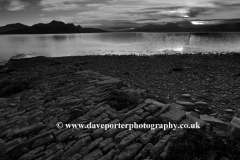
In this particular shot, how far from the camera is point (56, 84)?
10875 millimetres

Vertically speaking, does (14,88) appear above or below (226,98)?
above

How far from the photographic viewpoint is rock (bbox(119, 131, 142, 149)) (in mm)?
5051

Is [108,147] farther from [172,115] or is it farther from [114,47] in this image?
[114,47]

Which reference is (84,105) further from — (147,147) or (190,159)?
(190,159)

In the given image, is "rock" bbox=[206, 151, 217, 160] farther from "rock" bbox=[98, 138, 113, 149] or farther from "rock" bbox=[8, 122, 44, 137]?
"rock" bbox=[8, 122, 44, 137]

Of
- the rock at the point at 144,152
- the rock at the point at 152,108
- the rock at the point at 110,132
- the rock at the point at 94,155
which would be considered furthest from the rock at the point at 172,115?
the rock at the point at 94,155

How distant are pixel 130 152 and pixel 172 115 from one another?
8.11 ft

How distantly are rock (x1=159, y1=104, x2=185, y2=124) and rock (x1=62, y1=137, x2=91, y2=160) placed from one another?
9.46 feet

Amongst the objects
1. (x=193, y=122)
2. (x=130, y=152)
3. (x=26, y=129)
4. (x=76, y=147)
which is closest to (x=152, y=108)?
(x=193, y=122)

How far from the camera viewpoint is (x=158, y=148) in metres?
4.88

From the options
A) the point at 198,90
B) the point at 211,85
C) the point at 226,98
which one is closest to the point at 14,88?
the point at 198,90

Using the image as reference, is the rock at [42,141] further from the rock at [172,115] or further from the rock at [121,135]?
the rock at [172,115]

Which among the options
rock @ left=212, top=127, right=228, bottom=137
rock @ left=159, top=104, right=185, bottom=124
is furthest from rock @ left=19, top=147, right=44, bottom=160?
rock @ left=212, top=127, right=228, bottom=137

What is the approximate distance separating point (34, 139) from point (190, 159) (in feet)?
16.3
